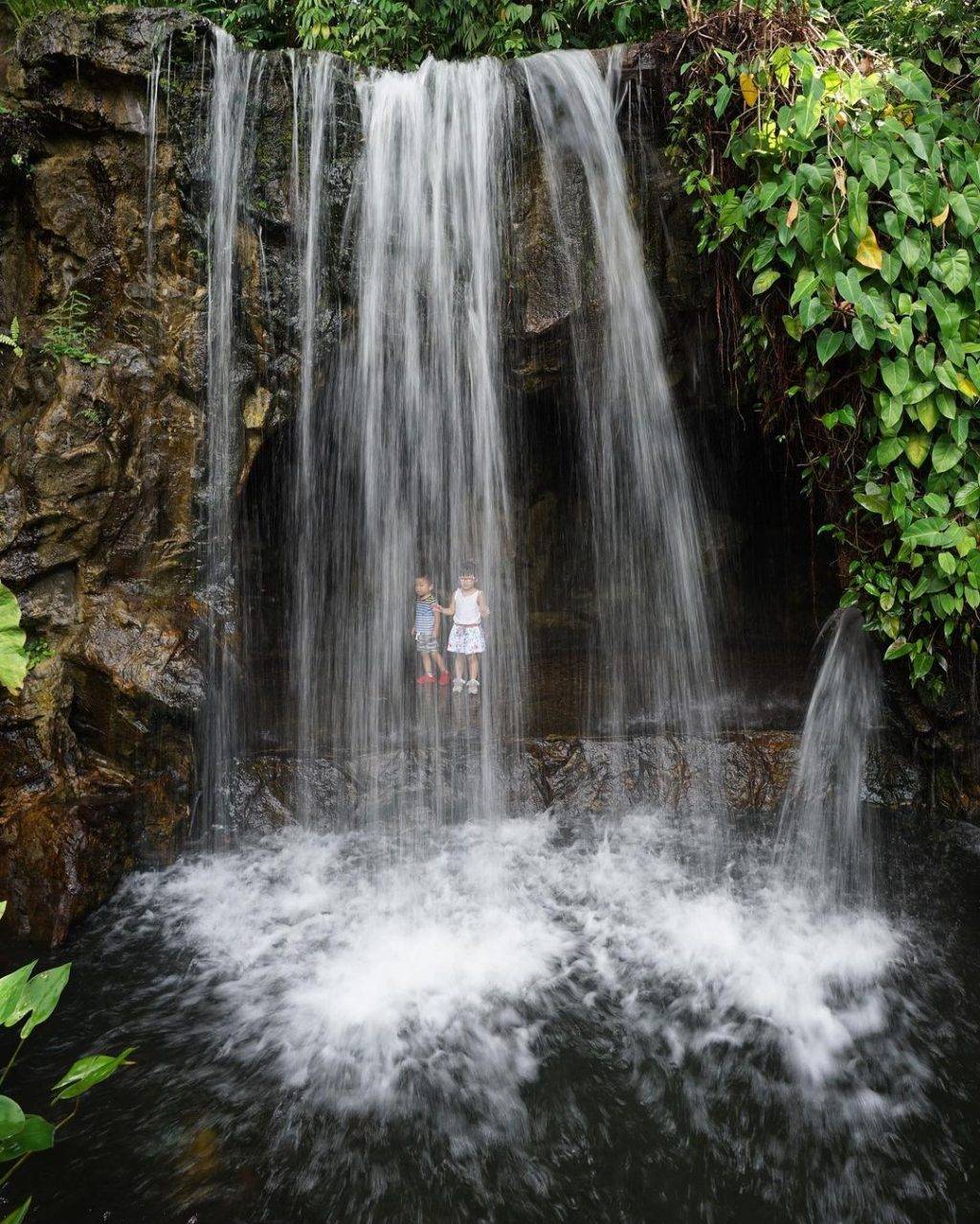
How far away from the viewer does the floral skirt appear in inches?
259

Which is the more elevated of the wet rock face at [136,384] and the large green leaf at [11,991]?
the wet rock face at [136,384]

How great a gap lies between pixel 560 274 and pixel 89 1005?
591 centimetres

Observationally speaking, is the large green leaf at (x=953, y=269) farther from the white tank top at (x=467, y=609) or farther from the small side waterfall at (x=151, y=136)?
the small side waterfall at (x=151, y=136)

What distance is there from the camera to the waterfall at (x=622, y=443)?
5844mm

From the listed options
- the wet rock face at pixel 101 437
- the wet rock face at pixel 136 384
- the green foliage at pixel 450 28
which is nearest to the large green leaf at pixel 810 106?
the wet rock face at pixel 136 384

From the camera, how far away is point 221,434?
19.7 ft

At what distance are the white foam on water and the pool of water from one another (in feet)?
0.05

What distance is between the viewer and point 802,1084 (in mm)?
3680

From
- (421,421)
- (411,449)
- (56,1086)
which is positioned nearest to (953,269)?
(421,421)

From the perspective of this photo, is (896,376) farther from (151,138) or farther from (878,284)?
(151,138)

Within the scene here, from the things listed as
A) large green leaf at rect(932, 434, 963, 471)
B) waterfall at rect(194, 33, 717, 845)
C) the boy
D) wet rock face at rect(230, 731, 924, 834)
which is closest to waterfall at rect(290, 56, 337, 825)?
waterfall at rect(194, 33, 717, 845)

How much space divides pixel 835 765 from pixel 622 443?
315 centimetres

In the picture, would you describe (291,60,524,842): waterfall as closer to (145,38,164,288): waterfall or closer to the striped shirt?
the striped shirt

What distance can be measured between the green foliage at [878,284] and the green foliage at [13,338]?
16.5ft
